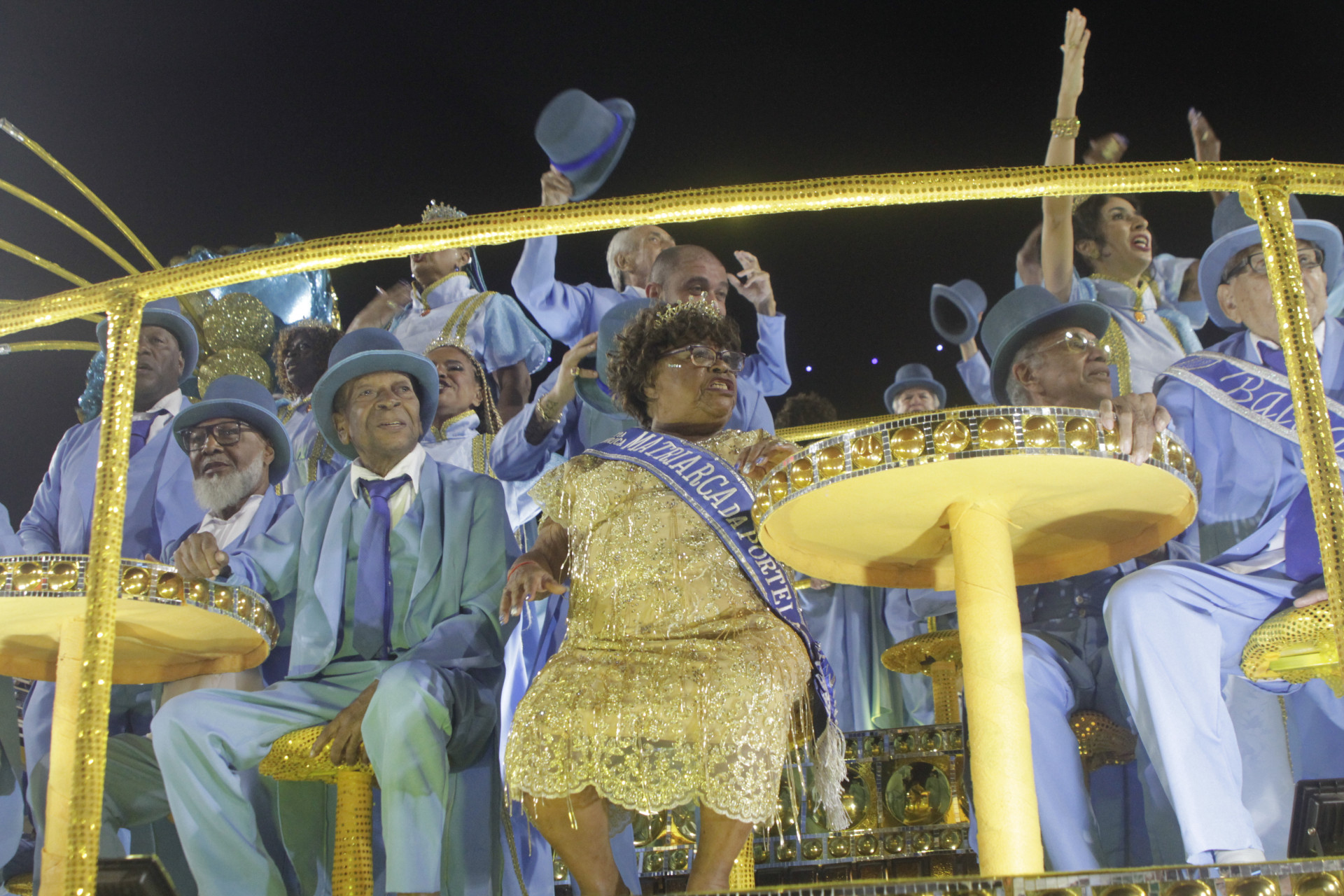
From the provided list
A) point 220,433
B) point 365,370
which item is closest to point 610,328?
point 365,370

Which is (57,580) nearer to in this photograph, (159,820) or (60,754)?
(60,754)

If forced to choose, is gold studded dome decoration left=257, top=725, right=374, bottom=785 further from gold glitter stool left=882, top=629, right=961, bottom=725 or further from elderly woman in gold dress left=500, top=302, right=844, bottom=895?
gold glitter stool left=882, top=629, right=961, bottom=725

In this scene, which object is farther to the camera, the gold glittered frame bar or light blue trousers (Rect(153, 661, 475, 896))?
light blue trousers (Rect(153, 661, 475, 896))

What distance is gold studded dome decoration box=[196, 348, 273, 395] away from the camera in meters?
4.38

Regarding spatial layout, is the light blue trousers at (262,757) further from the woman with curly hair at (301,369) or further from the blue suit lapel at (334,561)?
the woman with curly hair at (301,369)

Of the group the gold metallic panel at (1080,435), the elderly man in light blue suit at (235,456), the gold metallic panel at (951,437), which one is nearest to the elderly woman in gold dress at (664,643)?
the gold metallic panel at (951,437)

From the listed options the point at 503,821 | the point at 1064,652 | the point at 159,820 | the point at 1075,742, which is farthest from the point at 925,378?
the point at 159,820

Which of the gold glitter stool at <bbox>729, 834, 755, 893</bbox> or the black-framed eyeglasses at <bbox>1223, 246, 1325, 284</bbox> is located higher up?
the black-framed eyeglasses at <bbox>1223, 246, 1325, 284</bbox>

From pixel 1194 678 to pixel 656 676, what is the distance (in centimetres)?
112

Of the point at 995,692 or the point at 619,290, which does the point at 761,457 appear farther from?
the point at 619,290

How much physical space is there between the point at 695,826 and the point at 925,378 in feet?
6.90

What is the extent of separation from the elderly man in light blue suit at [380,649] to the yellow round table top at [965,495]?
3.38ft

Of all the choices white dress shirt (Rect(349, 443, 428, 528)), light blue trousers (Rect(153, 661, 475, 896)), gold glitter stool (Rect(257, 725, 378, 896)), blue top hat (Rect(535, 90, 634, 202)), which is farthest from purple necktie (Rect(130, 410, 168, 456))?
blue top hat (Rect(535, 90, 634, 202))

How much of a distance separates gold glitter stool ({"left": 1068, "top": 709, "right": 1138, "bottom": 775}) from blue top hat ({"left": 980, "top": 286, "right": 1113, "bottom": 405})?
3.21ft
